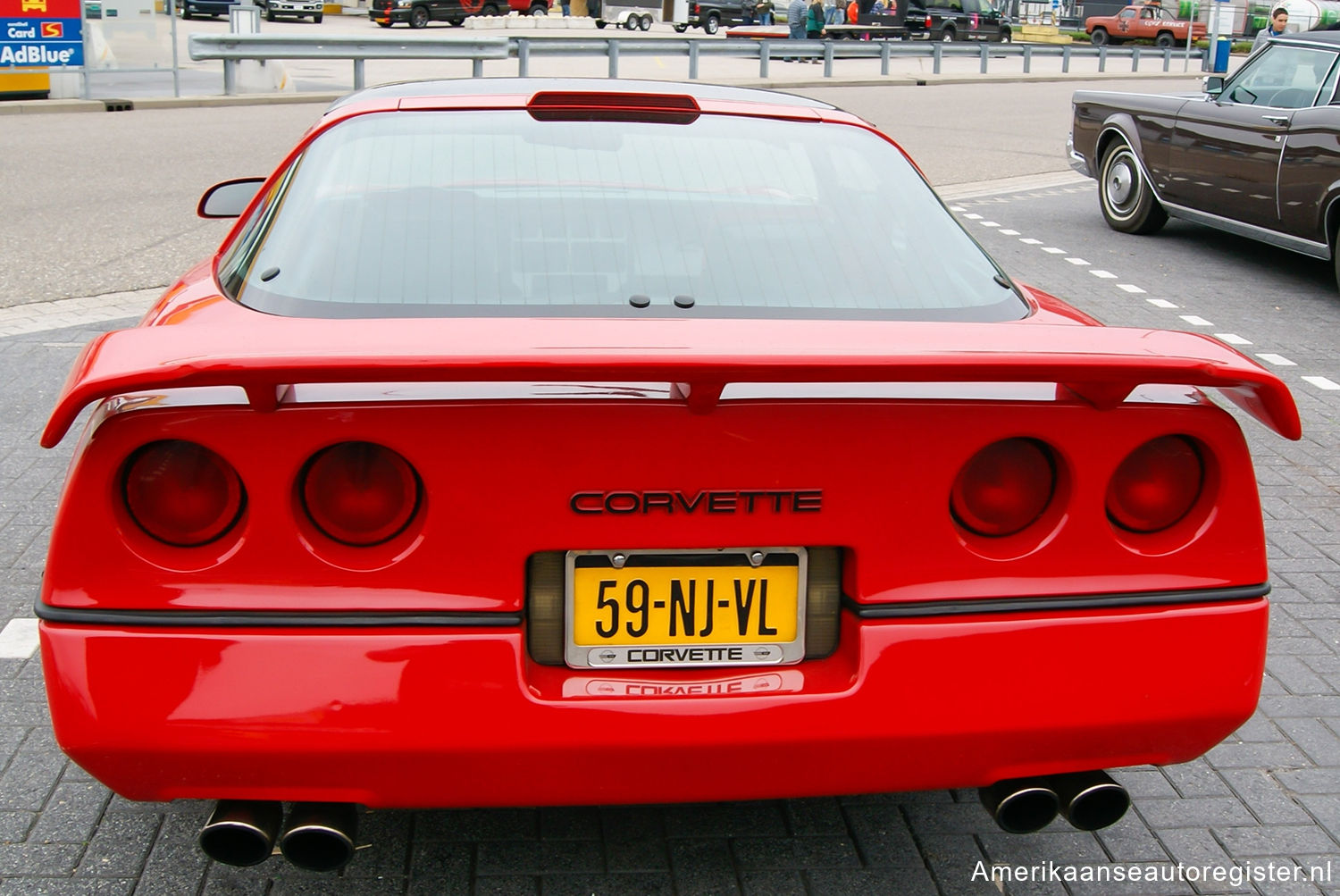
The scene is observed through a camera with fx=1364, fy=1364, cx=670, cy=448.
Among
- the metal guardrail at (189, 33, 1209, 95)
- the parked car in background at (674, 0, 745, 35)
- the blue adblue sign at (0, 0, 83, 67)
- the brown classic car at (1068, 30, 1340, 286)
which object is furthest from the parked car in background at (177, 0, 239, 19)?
the brown classic car at (1068, 30, 1340, 286)

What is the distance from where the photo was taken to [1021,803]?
2.34 m

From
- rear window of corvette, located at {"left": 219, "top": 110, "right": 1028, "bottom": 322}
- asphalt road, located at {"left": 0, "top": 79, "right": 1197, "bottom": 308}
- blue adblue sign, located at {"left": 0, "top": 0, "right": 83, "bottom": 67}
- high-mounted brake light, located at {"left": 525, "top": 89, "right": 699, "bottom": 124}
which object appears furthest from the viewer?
blue adblue sign, located at {"left": 0, "top": 0, "right": 83, "bottom": 67}

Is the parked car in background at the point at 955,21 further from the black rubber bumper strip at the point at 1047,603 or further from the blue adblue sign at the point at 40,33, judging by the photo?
the black rubber bumper strip at the point at 1047,603

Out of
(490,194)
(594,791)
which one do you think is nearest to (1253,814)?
(594,791)

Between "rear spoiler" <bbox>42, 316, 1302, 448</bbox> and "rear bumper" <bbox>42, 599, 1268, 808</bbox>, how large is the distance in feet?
1.25

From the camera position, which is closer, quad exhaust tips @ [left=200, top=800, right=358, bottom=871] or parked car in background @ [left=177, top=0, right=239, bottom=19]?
quad exhaust tips @ [left=200, top=800, right=358, bottom=871]

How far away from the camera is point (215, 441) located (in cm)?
204

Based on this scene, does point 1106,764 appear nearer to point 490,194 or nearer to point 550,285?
point 550,285

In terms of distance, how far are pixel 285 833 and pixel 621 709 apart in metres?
0.58

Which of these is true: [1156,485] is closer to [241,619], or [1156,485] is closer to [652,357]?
[652,357]

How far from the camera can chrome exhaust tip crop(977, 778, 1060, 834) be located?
7.65 feet

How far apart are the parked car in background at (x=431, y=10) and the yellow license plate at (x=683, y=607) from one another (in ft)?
128

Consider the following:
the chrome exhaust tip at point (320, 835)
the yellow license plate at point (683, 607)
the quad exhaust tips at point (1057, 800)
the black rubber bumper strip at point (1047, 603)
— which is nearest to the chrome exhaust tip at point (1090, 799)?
the quad exhaust tips at point (1057, 800)

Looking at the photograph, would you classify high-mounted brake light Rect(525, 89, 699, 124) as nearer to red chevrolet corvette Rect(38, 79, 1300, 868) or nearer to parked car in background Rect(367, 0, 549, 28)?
red chevrolet corvette Rect(38, 79, 1300, 868)
